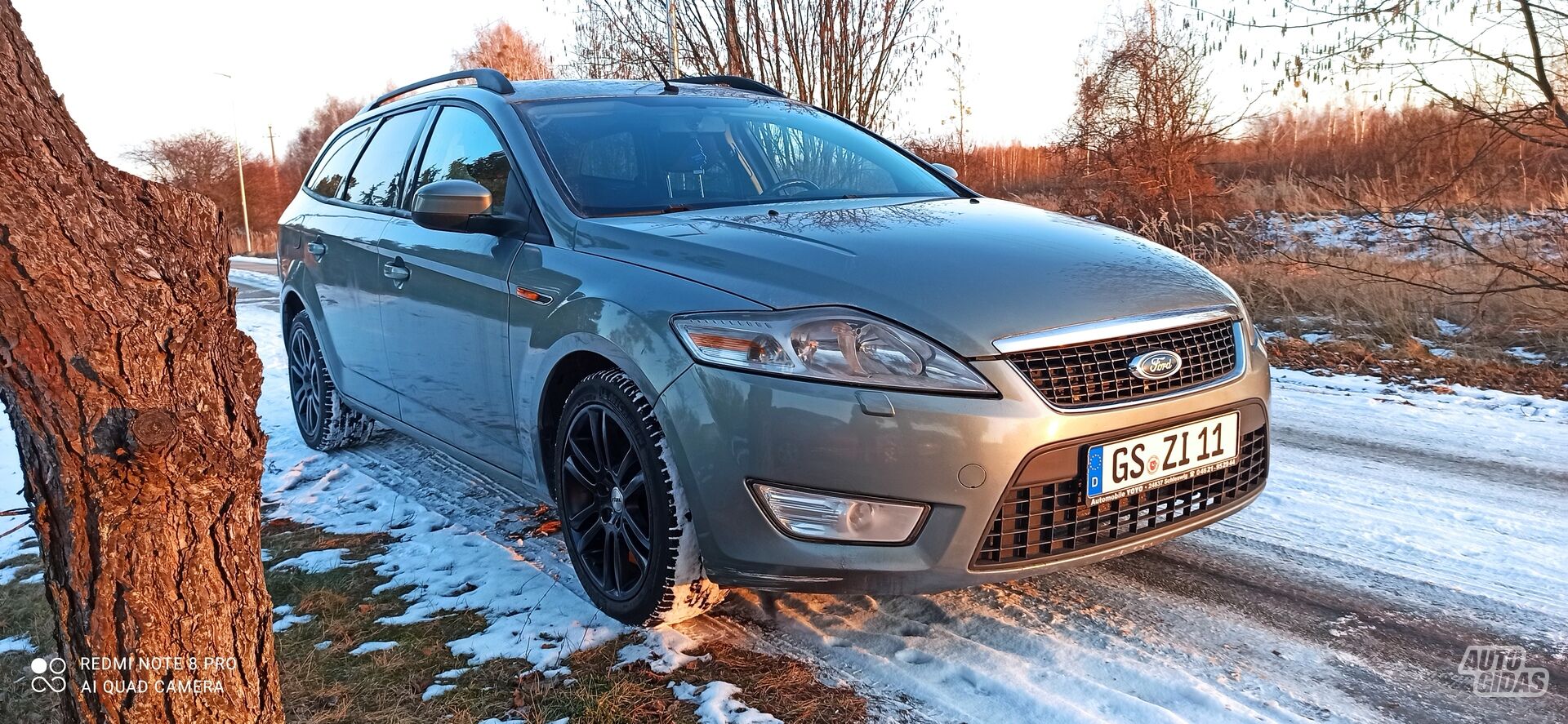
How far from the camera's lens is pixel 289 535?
12.0 feet

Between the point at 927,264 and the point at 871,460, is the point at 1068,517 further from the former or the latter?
the point at 927,264

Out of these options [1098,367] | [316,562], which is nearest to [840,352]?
[1098,367]

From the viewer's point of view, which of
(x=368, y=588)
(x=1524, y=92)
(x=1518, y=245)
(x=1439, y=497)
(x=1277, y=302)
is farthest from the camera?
(x=1277, y=302)

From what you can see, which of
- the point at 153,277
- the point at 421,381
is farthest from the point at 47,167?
the point at 421,381

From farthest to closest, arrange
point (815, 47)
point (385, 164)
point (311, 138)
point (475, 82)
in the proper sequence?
point (311, 138)
point (815, 47)
point (385, 164)
point (475, 82)

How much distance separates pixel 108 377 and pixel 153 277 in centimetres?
18

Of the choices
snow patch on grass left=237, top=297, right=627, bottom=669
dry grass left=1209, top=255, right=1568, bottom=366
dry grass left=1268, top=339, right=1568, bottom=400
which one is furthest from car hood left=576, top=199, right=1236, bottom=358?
dry grass left=1209, top=255, right=1568, bottom=366

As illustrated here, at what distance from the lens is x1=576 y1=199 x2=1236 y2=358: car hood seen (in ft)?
7.34

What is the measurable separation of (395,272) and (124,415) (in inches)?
88.3

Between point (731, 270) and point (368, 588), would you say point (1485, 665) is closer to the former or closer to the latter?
point (731, 270)

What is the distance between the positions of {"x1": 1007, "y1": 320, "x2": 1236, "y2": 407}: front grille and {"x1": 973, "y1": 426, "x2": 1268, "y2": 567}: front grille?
191mm

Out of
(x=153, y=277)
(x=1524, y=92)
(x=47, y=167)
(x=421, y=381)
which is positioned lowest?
(x=421, y=381)

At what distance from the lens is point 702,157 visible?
133 inches

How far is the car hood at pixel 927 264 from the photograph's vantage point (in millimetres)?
2238
